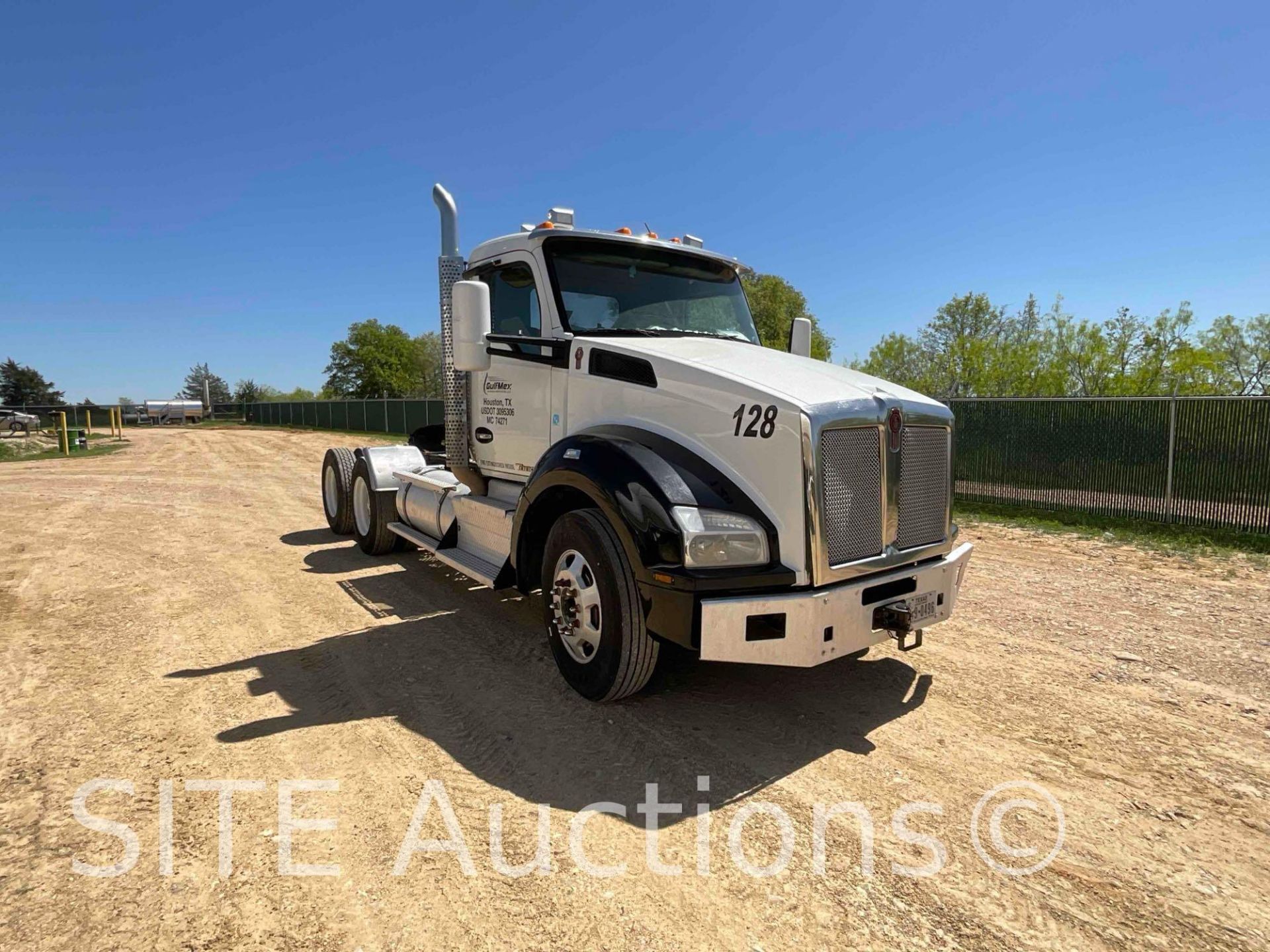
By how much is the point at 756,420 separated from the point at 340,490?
622 cm

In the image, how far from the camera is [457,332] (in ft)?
15.4

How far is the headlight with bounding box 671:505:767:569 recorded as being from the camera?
3.13m

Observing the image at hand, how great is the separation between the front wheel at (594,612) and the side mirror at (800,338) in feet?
9.22

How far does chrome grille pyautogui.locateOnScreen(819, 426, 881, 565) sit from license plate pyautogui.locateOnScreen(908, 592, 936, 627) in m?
0.38

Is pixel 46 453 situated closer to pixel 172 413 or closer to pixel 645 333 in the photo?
pixel 645 333

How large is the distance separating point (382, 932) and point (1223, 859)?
9.64 feet

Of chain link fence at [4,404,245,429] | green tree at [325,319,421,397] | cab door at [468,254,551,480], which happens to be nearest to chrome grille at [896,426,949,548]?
cab door at [468,254,551,480]

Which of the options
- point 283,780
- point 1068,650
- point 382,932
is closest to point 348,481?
point 283,780

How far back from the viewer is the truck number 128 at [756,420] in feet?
10.7

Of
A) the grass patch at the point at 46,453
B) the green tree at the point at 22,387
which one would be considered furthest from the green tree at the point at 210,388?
the grass patch at the point at 46,453

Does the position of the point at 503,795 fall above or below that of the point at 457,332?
below

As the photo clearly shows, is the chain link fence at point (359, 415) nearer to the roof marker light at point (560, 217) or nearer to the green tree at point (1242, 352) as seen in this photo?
the roof marker light at point (560, 217)

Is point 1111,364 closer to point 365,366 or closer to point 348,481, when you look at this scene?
point 348,481

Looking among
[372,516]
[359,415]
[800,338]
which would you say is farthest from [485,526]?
[359,415]
